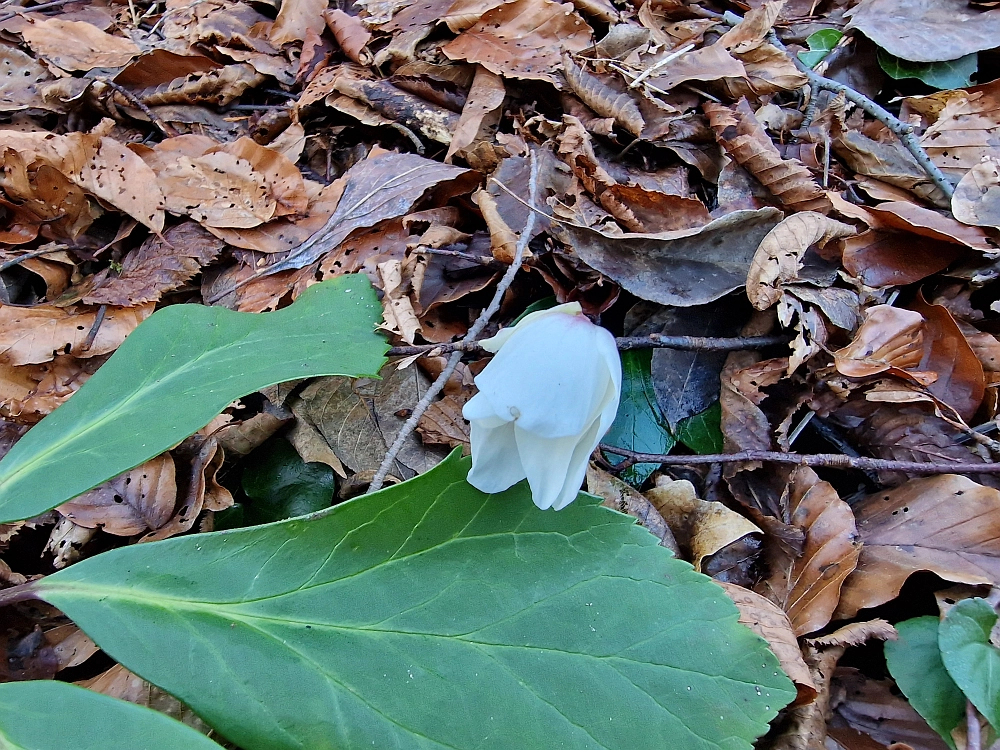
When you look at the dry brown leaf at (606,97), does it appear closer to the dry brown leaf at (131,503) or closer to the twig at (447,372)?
the twig at (447,372)

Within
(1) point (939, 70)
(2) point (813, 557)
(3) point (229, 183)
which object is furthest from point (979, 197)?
(3) point (229, 183)

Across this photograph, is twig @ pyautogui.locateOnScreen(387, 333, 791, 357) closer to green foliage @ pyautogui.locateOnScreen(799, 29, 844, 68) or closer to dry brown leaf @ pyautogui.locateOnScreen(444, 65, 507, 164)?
dry brown leaf @ pyautogui.locateOnScreen(444, 65, 507, 164)

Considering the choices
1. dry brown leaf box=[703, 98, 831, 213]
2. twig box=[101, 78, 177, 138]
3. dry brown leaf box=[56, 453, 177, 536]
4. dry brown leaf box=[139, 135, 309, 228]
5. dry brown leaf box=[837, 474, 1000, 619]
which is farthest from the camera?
twig box=[101, 78, 177, 138]

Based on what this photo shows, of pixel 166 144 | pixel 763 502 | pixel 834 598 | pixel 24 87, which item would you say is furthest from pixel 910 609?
pixel 24 87

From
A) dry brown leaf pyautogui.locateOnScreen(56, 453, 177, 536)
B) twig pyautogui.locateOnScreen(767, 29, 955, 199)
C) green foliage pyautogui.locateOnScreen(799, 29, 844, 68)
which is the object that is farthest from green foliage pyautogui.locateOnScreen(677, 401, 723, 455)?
green foliage pyautogui.locateOnScreen(799, 29, 844, 68)

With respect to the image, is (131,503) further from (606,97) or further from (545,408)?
(606,97)

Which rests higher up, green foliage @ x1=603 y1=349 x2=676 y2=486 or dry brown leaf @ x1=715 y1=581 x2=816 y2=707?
green foliage @ x1=603 y1=349 x2=676 y2=486
